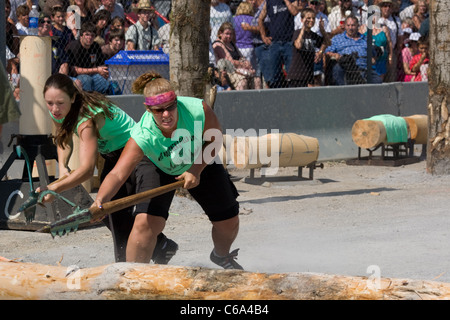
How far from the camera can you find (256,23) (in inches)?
472

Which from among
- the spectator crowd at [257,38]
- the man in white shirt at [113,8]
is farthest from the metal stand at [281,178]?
the man in white shirt at [113,8]

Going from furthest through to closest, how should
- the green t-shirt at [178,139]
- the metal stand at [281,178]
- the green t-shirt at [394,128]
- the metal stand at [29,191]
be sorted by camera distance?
the green t-shirt at [394,128]
the metal stand at [281,178]
the metal stand at [29,191]
the green t-shirt at [178,139]

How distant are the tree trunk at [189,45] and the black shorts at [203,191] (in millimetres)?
3174

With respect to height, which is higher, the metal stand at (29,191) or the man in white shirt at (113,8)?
the man in white shirt at (113,8)

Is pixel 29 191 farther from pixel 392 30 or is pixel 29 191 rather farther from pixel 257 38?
pixel 392 30

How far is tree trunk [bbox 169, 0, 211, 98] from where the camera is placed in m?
8.54

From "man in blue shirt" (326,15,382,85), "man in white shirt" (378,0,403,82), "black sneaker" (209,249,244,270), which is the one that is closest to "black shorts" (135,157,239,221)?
"black sneaker" (209,249,244,270)

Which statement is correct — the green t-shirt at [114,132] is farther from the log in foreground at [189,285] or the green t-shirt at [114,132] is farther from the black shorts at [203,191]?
the log in foreground at [189,285]

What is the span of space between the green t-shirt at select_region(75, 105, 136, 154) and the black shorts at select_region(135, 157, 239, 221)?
0.22 meters

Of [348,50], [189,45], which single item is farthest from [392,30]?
[189,45]

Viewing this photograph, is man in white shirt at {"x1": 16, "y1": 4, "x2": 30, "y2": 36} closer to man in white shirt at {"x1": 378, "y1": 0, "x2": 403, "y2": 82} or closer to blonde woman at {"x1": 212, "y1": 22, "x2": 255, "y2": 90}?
blonde woman at {"x1": 212, "y1": 22, "x2": 255, "y2": 90}

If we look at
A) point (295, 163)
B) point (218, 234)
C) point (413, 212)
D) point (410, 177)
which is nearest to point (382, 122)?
point (410, 177)

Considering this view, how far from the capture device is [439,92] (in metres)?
10.6

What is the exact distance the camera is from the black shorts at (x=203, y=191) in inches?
203
